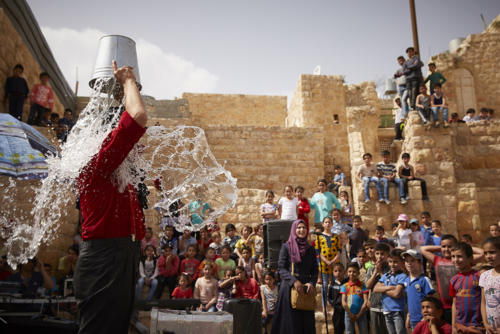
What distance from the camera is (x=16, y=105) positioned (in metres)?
9.23

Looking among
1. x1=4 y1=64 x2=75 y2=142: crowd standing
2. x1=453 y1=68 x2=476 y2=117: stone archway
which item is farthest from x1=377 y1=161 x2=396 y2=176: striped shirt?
x1=453 y1=68 x2=476 y2=117: stone archway

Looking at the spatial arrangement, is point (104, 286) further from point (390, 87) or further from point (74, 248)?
point (390, 87)

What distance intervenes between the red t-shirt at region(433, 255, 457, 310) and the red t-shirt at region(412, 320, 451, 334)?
1.20 feet

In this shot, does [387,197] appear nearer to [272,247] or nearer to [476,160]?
[476,160]

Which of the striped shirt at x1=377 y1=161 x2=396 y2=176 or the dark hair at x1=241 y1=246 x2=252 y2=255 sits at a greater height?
the striped shirt at x1=377 y1=161 x2=396 y2=176

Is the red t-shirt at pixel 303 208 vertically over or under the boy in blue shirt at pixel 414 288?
over

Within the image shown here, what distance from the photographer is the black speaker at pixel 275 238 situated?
21.0ft

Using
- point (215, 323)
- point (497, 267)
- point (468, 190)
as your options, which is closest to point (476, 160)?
point (468, 190)

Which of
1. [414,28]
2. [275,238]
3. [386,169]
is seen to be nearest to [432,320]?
[275,238]

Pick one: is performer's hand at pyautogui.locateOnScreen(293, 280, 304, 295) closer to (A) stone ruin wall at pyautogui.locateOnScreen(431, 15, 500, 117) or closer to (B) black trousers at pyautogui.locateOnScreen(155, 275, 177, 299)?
(B) black trousers at pyautogui.locateOnScreen(155, 275, 177, 299)

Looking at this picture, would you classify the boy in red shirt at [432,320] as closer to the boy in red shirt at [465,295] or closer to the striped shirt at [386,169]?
the boy in red shirt at [465,295]

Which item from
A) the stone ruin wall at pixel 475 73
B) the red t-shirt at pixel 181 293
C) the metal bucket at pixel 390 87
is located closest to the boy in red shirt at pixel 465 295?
the red t-shirt at pixel 181 293

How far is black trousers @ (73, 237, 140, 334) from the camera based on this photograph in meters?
2.25

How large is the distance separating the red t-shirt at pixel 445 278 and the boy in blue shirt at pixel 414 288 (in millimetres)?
123
